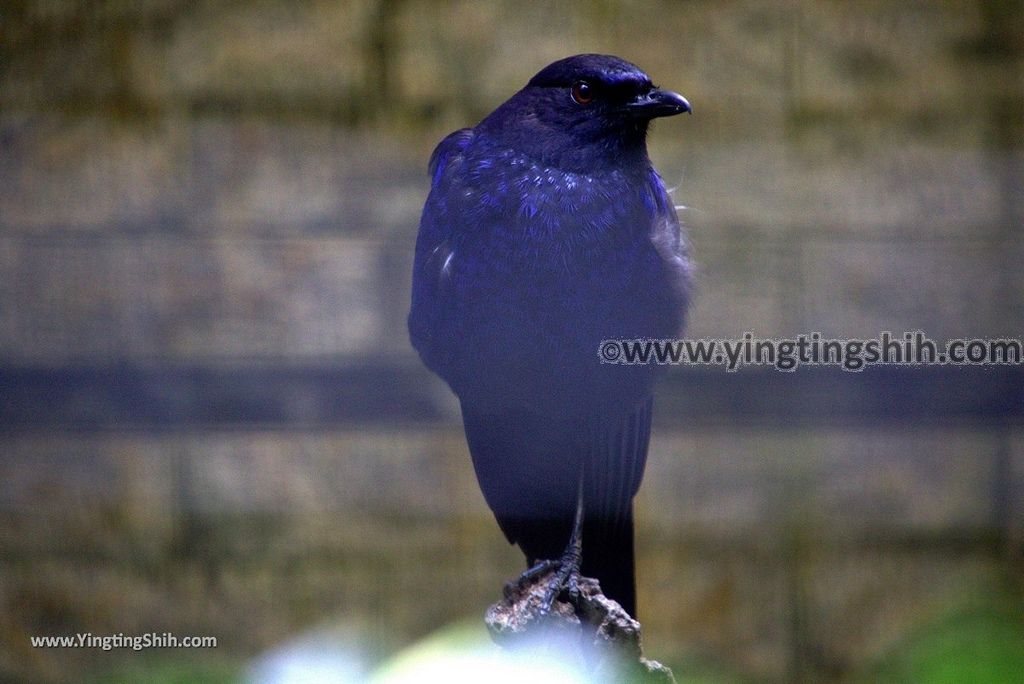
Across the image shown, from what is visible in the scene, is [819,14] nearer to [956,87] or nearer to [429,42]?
[956,87]

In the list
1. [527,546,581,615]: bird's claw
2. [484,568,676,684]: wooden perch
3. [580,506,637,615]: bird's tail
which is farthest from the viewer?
[580,506,637,615]: bird's tail

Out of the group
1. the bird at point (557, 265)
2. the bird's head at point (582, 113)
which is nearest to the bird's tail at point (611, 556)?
the bird at point (557, 265)

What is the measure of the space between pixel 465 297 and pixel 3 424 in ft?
1.55

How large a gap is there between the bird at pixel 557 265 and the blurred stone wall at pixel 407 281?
38 mm

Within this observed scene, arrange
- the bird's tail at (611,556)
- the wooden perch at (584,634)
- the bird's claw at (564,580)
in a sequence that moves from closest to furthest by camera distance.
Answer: the wooden perch at (584,634) < the bird's claw at (564,580) < the bird's tail at (611,556)

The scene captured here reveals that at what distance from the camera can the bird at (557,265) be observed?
1040 millimetres

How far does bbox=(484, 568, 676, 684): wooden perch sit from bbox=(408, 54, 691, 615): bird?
0.14 ft

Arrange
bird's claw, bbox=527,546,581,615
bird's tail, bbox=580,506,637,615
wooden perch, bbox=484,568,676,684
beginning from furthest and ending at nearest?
bird's tail, bbox=580,506,637,615
bird's claw, bbox=527,546,581,615
wooden perch, bbox=484,568,676,684

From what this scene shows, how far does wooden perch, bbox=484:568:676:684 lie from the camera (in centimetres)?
88

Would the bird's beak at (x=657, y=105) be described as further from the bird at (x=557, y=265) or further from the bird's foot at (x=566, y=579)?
the bird's foot at (x=566, y=579)

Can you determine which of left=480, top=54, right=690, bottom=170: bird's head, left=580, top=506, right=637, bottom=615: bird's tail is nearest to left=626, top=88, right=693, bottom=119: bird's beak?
left=480, top=54, right=690, bottom=170: bird's head

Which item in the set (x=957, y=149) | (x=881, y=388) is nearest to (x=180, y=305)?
(x=881, y=388)

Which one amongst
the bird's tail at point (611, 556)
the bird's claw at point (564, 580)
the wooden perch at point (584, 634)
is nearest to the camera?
the wooden perch at point (584, 634)

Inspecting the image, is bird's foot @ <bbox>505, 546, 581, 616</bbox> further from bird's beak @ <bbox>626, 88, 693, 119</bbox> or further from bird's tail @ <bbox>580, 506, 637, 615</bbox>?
bird's beak @ <bbox>626, 88, 693, 119</bbox>
